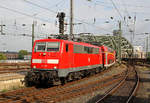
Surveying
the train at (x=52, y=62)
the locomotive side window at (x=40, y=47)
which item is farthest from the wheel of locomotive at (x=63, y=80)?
the locomotive side window at (x=40, y=47)

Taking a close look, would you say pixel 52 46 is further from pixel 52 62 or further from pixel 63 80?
pixel 63 80

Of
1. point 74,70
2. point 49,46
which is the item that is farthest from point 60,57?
point 74,70

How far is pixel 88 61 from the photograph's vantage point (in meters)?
18.5

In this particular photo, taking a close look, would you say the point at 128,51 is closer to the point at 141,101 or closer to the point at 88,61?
the point at 88,61

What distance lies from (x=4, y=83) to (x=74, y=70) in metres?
5.41

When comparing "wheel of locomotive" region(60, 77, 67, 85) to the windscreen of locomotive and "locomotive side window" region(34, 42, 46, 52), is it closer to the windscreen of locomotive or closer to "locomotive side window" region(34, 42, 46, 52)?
the windscreen of locomotive

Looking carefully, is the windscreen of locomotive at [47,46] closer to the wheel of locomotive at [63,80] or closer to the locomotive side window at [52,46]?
the locomotive side window at [52,46]

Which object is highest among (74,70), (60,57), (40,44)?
(40,44)

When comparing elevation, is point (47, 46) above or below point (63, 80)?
above

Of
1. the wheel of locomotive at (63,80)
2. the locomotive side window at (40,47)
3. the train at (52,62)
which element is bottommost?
the wheel of locomotive at (63,80)

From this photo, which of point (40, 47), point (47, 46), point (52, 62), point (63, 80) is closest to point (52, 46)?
point (47, 46)

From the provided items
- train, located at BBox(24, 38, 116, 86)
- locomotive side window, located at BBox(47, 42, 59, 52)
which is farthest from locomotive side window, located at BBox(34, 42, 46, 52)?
locomotive side window, located at BBox(47, 42, 59, 52)

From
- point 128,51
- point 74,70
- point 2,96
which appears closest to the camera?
point 2,96

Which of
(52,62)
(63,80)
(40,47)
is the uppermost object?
(40,47)
